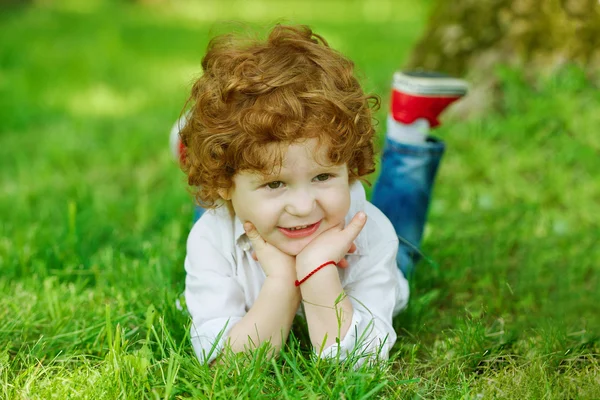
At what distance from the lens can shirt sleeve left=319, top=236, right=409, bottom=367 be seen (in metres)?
1.90

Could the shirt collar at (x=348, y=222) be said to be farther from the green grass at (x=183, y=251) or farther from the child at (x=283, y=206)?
the green grass at (x=183, y=251)

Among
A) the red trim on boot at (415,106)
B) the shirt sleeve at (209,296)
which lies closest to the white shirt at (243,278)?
the shirt sleeve at (209,296)

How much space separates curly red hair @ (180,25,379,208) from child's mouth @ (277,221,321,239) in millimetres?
194

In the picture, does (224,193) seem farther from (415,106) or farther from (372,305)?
(415,106)

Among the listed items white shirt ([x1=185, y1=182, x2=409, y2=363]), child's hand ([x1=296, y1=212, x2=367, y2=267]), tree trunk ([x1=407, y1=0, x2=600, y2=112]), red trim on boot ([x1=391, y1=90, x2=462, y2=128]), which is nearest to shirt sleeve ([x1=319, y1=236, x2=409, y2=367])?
white shirt ([x1=185, y1=182, x2=409, y2=363])

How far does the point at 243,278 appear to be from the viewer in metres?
2.10

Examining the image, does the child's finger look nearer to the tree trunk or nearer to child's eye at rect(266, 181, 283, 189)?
child's eye at rect(266, 181, 283, 189)

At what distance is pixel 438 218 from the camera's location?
3117mm

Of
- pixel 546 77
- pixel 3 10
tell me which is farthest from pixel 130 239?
pixel 3 10

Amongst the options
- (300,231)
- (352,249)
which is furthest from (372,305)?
(300,231)

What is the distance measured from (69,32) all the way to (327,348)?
18.7ft

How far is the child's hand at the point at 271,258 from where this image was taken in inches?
78.0

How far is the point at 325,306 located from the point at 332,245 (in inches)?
6.5

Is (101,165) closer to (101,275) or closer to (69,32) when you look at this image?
(101,275)
